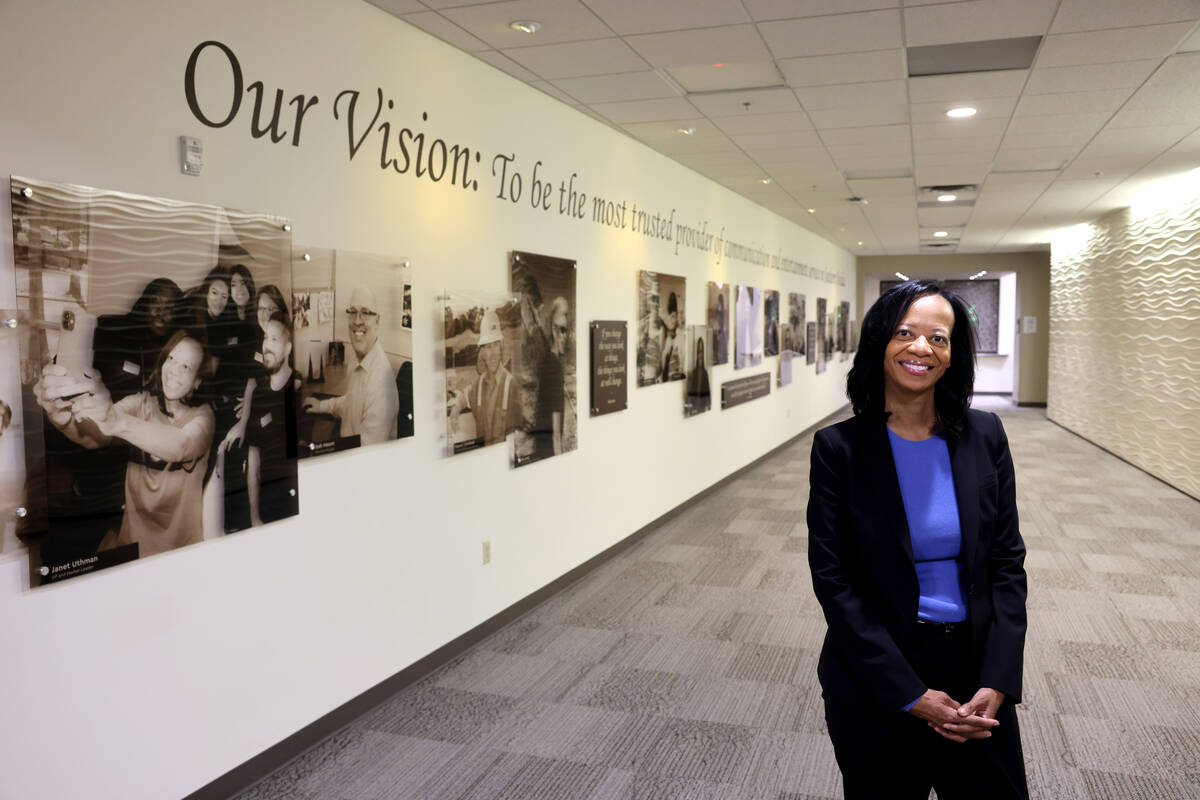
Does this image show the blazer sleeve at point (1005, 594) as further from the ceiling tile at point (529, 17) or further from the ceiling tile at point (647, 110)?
the ceiling tile at point (647, 110)

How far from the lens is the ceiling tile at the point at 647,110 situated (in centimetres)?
529

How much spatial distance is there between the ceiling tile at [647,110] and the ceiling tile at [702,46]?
752 mm

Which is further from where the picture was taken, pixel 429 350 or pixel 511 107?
pixel 511 107

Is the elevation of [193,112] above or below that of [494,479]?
above

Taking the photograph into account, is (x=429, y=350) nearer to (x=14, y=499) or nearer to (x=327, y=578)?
(x=327, y=578)

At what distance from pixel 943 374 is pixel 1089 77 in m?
3.79

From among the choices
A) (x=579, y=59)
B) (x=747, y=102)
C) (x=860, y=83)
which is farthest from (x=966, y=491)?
(x=747, y=102)

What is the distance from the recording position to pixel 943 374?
185 centimetres

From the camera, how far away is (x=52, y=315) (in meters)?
2.42

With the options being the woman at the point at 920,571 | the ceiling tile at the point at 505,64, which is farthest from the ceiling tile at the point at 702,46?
the woman at the point at 920,571

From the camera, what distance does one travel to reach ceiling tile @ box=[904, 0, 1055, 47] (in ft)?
12.0

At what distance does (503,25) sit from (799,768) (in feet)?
10.5

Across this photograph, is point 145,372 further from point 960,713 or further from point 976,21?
point 976,21

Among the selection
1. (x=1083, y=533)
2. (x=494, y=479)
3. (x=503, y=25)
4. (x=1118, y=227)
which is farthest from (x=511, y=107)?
(x=1118, y=227)
